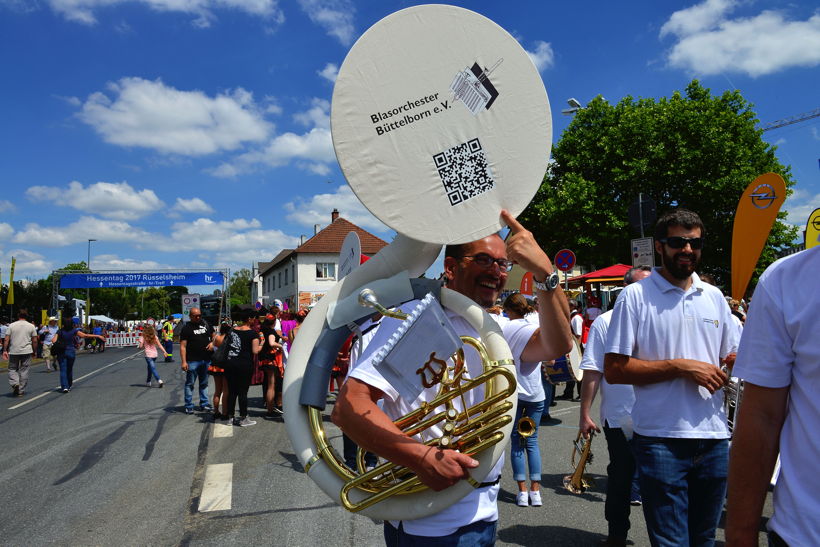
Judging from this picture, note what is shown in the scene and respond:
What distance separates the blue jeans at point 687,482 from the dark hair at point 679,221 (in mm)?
937

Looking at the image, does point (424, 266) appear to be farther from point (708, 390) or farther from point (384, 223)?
point (708, 390)

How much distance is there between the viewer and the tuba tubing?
1560 mm

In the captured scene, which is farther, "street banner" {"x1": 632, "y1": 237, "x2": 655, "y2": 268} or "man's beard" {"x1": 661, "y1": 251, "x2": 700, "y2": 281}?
"street banner" {"x1": 632, "y1": 237, "x2": 655, "y2": 268}

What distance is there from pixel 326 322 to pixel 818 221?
3546 millimetres

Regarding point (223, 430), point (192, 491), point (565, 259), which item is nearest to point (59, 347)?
point (223, 430)

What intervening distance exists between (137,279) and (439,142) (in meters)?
35.5

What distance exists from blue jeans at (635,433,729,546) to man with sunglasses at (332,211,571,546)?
961mm

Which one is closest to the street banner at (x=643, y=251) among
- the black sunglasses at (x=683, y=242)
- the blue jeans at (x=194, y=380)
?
the black sunglasses at (x=683, y=242)

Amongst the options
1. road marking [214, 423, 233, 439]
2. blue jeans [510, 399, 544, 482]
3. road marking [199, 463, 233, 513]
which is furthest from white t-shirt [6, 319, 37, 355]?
blue jeans [510, 399, 544, 482]

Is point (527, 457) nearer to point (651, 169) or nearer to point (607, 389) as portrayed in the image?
point (607, 389)

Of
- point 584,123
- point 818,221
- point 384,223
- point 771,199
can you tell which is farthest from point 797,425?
point 584,123

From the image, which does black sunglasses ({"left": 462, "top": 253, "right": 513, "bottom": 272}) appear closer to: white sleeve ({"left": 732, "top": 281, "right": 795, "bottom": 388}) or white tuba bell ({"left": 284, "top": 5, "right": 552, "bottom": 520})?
white tuba bell ({"left": 284, "top": 5, "right": 552, "bottom": 520})

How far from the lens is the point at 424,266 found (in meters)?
1.79

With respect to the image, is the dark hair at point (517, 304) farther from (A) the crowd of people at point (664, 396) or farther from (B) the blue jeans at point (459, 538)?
(B) the blue jeans at point (459, 538)
